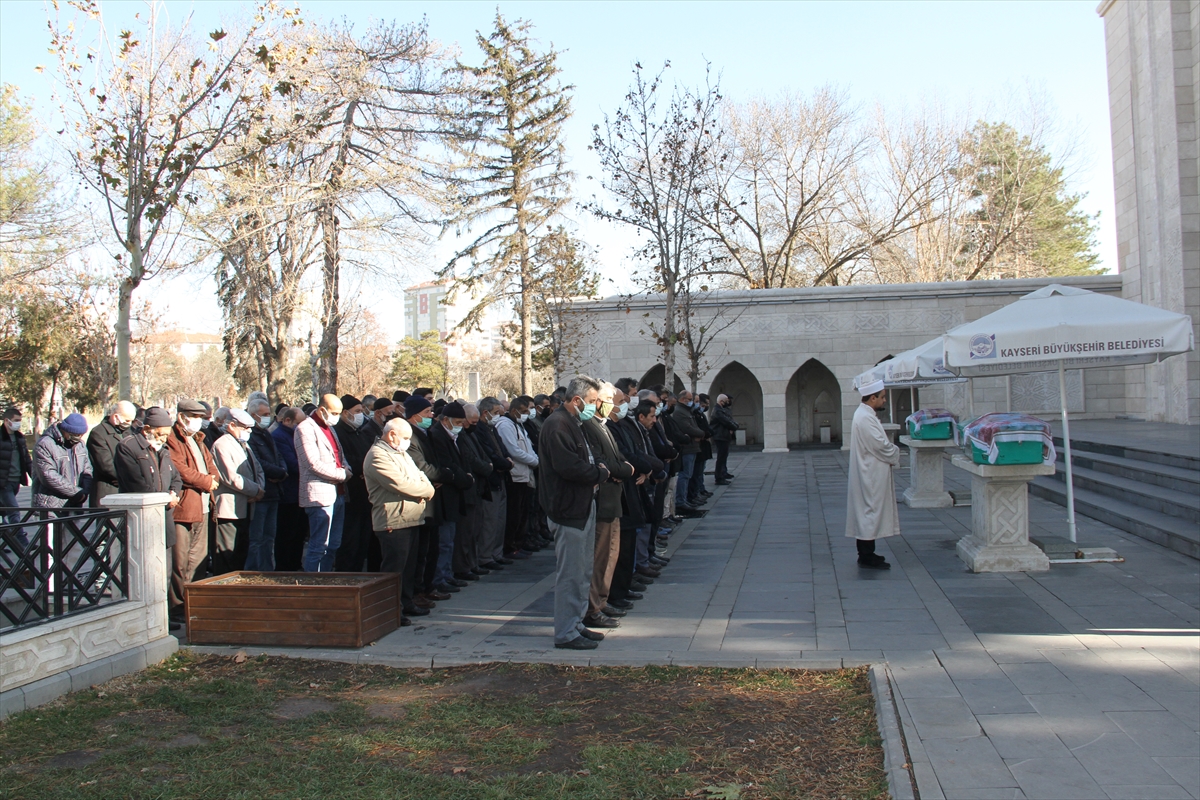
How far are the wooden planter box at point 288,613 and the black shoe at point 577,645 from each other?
143 cm

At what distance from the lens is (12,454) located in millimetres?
10484

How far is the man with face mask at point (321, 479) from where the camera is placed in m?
7.48

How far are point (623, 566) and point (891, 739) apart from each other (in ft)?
11.3

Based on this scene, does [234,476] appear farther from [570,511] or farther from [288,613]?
[570,511]

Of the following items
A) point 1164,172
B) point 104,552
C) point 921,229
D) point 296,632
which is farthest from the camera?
point 921,229

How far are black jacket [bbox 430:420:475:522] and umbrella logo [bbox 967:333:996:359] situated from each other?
510cm

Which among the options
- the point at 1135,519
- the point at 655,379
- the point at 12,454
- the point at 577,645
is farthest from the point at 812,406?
the point at 577,645

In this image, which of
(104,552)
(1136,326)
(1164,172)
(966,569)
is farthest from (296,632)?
(1164,172)

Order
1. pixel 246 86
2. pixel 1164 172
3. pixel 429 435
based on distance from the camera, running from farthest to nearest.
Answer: pixel 1164 172, pixel 246 86, pixel 429 435

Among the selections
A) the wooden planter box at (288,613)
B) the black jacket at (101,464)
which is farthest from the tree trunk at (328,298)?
the wooden planter box at (288,613)

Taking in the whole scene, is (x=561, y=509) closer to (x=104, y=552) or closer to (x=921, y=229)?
(x=104, y=552)

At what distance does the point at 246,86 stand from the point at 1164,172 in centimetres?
2012

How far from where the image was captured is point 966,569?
847cm

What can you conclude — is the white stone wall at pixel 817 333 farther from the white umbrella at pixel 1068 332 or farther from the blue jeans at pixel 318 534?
the blue jeans at pixel 318 534
